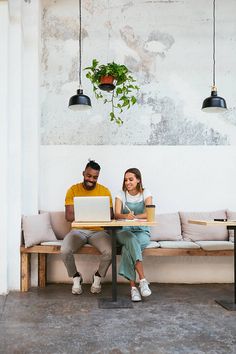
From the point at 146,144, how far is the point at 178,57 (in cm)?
130

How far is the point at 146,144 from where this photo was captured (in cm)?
569

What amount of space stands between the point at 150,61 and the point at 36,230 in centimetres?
279

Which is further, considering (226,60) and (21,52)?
(226,60)

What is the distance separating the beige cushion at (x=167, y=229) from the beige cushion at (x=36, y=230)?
4.25 ft

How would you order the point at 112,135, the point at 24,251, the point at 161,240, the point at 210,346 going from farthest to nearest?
1. the point at 112,135
2. the point at 161,240
3. the point at 24,251
4. the point at 210,346

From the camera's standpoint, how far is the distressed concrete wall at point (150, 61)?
569 cm

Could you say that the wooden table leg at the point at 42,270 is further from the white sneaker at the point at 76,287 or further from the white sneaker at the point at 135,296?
the white sneaker at the point at 135,296

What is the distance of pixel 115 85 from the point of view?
16.5ft

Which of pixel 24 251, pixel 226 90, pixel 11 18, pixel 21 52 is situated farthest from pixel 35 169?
pixel 226 90

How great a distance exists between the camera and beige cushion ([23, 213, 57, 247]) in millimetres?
4867

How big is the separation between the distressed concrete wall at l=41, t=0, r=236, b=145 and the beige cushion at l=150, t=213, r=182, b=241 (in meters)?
1.04

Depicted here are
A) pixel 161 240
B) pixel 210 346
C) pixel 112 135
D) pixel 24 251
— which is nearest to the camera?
pixel 210 346

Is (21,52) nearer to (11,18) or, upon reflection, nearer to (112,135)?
(11,18)

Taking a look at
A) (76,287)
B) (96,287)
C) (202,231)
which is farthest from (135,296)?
(202,231)
